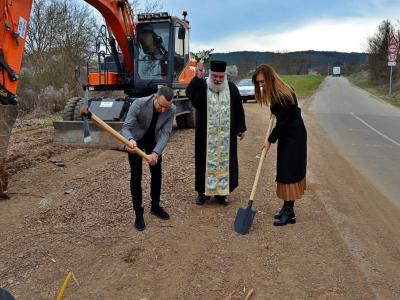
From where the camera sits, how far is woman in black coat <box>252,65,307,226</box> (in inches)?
212

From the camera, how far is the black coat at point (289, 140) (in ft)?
17.9

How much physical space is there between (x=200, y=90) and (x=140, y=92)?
625 cm

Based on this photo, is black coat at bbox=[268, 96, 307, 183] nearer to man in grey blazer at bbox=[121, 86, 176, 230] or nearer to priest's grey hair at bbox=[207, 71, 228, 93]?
priest's grey hair at bbox=[207, 71, 228, 93]

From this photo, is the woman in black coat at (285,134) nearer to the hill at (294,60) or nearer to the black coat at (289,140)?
the black coat at (289,140)

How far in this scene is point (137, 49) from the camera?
1169 cm

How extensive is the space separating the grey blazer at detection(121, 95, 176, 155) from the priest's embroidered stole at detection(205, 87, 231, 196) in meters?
0.84

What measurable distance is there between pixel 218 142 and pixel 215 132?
0.46 feet

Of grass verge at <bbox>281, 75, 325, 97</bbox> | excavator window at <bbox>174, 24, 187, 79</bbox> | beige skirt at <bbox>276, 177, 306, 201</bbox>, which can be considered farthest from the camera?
grass verge at <bbox>281, 75, 325, 97</bbox>

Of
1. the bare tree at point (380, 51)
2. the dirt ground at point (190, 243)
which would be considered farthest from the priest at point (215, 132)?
the bare tree at point (380, 51)

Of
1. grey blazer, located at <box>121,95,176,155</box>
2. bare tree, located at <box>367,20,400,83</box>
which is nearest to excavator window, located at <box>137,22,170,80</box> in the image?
grey blazer, located at <box>121,95,176,155</box>

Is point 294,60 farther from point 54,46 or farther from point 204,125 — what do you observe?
point 204,125

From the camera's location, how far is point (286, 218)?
18.4 ft

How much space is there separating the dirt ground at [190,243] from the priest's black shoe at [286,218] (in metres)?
0.07

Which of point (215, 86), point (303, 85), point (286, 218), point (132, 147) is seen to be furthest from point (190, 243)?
point (303, 85)
